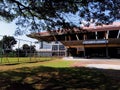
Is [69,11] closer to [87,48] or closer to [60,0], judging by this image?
[60,0]

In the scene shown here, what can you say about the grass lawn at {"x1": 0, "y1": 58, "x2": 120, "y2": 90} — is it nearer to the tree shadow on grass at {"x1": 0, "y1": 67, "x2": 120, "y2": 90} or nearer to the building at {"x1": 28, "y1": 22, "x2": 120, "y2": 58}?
the tree shadow on grass at {"x1": 0, "y1": 67, "x2": 120, "y2": 90}

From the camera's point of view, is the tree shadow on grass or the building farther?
the building

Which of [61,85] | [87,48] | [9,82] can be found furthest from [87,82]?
[87,48]

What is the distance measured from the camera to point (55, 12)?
1554 cm

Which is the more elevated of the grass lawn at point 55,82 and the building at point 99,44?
the building at point 99,44

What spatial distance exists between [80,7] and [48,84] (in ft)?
18.6

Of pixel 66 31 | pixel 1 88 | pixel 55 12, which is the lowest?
pixel 1 88

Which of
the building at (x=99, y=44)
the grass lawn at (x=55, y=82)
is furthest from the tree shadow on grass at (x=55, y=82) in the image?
the building at (x=99, y=44)

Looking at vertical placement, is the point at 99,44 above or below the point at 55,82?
above

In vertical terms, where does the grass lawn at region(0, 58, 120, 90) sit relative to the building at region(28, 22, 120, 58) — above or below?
below

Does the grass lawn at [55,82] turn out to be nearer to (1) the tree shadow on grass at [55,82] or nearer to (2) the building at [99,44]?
(1) the tree shadow on grass at [55,82]

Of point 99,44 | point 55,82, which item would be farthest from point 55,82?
point 99,44

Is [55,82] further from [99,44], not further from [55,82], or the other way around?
[99,44]

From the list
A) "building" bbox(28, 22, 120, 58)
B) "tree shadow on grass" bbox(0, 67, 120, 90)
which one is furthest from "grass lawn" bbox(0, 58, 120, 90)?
"building" bbox(28, 22, 120, 58)
